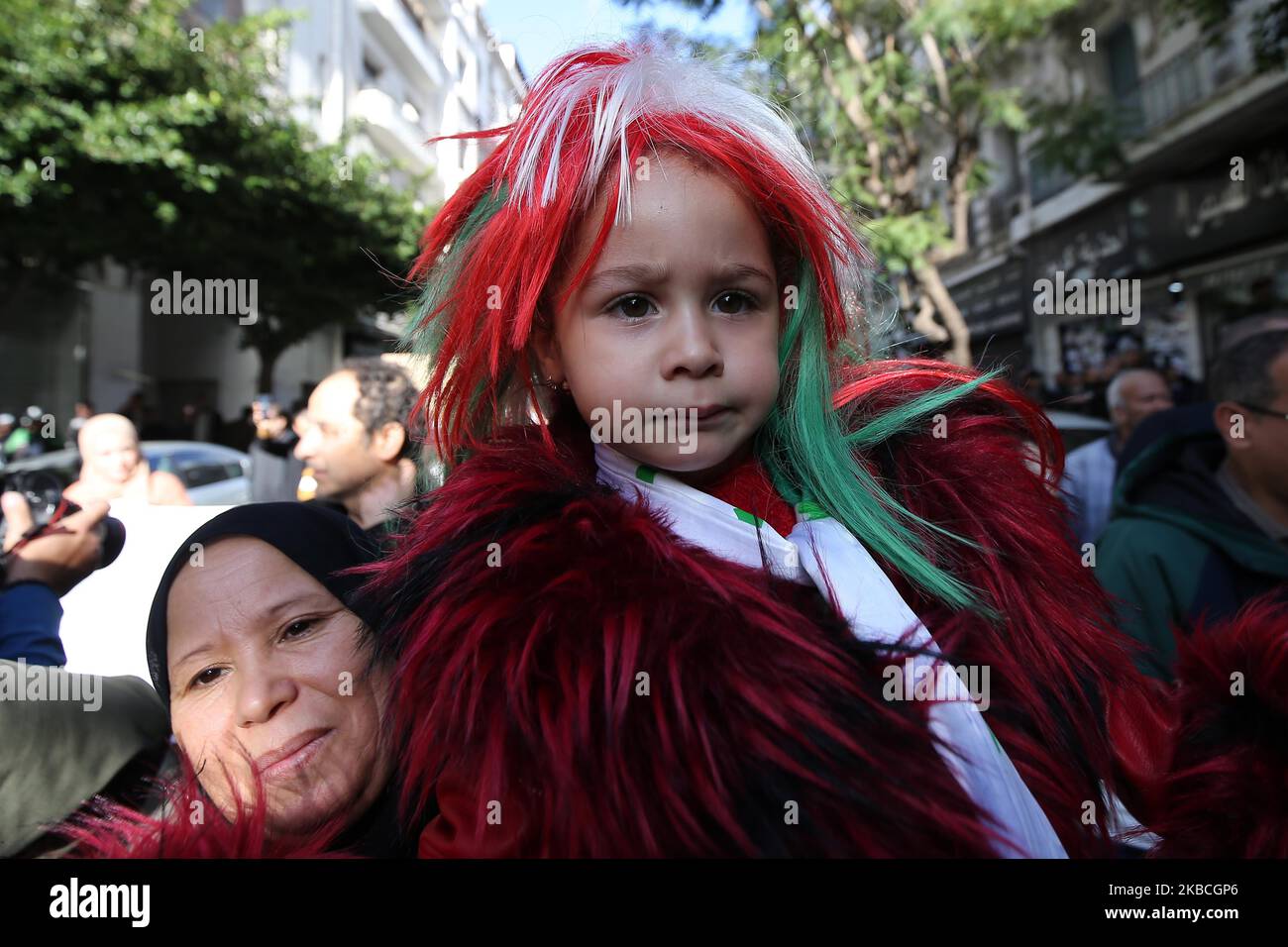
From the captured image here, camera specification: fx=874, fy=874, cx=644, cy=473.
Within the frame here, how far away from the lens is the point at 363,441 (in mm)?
2637

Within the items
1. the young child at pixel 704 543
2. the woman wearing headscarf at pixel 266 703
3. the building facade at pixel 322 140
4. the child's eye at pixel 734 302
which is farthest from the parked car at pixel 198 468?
the child's eye at pixel 734 302

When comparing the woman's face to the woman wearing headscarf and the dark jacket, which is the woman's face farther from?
the dark jacket

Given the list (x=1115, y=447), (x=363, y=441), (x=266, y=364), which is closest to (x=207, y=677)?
(x=363, y=441)

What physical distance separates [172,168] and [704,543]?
10.7 m

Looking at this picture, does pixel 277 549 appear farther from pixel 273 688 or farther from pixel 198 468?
pixel 198 468

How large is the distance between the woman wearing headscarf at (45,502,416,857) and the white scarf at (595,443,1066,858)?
0.39 meters

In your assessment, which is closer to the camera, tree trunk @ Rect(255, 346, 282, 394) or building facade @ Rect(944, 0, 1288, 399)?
building facade @ Rect(944, 0, 1288, 399)

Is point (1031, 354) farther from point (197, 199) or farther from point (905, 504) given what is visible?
point (905, 504)

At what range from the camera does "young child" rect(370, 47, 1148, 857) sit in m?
0.84

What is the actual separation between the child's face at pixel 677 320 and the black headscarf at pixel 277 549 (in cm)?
39

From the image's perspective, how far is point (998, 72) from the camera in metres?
8.15

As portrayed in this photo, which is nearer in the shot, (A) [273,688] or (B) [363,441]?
(A) [273,688]

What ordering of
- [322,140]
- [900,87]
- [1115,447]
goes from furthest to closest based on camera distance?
[322,140] → [900,87] → [1115,447]

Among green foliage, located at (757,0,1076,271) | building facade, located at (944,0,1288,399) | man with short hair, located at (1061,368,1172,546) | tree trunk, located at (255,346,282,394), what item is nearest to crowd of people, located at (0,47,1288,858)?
man with short hair, located at (1061,368,1172,546)
